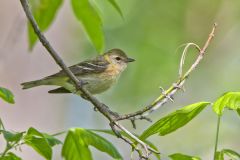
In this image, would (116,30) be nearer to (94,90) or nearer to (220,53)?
(94,90)

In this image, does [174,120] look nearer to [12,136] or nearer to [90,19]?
[12,136]

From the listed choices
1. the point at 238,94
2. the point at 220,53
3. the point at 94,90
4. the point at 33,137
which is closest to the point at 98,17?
the point at 33,137

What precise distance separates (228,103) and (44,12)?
1.57 metres

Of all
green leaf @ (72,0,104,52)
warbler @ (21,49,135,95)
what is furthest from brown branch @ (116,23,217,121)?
warbler @ (21,49,135,95)

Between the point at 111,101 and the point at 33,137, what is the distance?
17.5 feet

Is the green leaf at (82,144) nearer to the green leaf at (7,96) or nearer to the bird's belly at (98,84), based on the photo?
the green leaf at (7,96)

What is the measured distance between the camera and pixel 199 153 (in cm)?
770

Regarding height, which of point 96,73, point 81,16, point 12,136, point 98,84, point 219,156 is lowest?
point 219,156

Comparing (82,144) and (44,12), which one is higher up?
(44,12)

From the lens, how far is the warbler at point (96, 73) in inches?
253

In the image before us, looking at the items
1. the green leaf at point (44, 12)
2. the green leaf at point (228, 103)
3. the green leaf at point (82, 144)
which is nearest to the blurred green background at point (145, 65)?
the green leaf at point (44, 12)

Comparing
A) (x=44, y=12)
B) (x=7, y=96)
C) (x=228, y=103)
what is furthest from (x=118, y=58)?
(x=228, y=103)

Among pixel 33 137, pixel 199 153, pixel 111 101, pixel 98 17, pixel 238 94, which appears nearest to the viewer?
pixel 238 94

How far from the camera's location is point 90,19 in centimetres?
367
